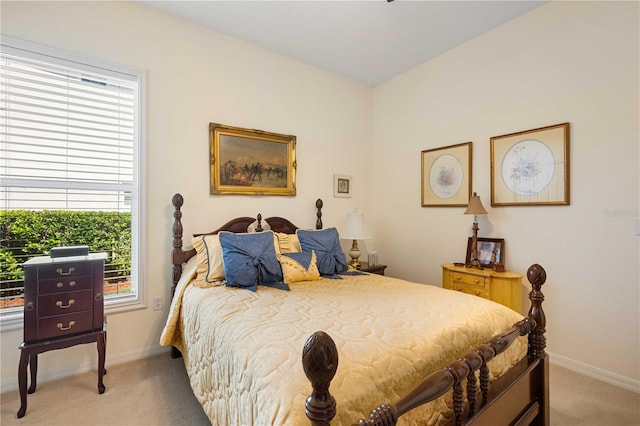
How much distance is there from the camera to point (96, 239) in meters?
2.41

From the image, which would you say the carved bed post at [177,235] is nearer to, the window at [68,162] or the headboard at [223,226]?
the headboard at [223,226]

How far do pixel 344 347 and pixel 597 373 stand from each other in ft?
7.78

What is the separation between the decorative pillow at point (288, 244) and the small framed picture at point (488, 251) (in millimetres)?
1654

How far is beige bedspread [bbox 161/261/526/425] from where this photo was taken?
99 cm

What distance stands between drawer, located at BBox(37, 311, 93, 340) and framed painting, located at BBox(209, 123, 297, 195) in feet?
4.50

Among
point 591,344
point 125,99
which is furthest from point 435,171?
point 125,99

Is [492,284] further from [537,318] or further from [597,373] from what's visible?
[537,318]

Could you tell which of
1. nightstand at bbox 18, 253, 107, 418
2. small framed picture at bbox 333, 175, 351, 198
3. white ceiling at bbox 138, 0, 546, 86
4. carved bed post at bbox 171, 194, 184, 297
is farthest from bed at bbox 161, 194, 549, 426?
white ceiling at bbox 138, 0, 546, 86

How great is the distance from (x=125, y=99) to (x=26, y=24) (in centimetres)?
71

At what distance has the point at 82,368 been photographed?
2.26 metres

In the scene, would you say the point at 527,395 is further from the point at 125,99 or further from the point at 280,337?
the point at 125,99

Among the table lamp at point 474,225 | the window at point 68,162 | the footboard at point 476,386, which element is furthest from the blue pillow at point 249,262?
the table lamp at point 474,225

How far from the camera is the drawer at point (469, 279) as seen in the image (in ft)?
8.45

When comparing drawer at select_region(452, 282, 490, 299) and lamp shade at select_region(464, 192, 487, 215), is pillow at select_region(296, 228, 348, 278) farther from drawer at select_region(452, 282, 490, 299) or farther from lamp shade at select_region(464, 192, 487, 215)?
lamp shade at select_region(464, 192, 487, 215)
